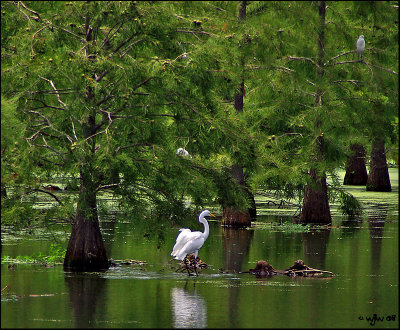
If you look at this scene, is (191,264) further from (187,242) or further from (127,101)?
(127,101)

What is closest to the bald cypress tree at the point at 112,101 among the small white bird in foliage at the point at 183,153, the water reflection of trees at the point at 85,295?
the small white bird in foliage at the point at 183,153

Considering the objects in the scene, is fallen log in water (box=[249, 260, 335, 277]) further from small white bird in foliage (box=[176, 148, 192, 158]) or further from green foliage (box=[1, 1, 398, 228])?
small white bird in foliage (box=[176, 148, 192, 158])

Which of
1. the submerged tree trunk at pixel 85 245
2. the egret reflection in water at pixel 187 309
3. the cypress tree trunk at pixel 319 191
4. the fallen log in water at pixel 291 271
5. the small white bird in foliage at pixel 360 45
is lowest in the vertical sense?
the egret reflection in water at pixel 187 309

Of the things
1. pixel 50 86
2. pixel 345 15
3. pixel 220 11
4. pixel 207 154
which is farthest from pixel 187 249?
pixel 345 15

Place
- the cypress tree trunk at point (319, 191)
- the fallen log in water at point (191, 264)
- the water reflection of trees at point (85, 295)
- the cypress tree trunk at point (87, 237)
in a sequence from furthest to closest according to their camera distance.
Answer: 1. the cypress tree trunk at point (319, 191)
2. the fallen log in water at point (191, 264)
3. the cypress tree trunk at point (87, 237)
4. the water reflection of trees at point (85, 295)

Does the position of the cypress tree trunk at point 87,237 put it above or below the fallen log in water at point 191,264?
above

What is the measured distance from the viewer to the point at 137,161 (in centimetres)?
1775

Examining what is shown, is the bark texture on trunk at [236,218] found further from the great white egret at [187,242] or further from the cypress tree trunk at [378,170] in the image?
the cypress tree trunk at [378,170]

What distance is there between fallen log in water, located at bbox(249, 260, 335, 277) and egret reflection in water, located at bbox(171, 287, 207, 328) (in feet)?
7.83

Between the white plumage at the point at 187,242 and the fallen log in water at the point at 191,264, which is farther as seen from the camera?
the fallen log in water at the point at 191,264

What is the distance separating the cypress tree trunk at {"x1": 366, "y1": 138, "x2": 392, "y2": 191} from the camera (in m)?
41.4

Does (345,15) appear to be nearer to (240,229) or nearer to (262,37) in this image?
(262,37)

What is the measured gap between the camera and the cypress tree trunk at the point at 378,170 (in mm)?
41406

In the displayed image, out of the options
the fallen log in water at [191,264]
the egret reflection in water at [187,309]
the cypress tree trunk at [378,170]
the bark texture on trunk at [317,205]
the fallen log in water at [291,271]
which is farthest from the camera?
the cypress tree trunk at [378,170]
